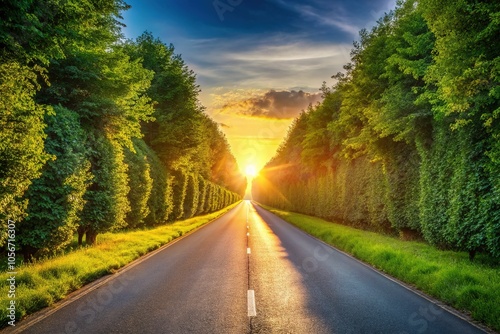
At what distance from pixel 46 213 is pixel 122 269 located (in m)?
2.96

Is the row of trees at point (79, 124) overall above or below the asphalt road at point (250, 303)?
above

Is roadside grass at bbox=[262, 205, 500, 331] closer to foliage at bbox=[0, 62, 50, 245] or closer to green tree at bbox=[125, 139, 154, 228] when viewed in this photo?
foliage at bbox=[0, 62, 50, 245]

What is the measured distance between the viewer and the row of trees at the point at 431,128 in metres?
8.91

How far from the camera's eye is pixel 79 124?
13.4 meters

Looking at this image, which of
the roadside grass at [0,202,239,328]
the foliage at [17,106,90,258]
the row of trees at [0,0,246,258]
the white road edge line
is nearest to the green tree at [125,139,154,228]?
the row of trees at [0,0,246,258]

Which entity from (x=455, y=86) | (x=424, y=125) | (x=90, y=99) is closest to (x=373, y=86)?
(x=424, y=125)

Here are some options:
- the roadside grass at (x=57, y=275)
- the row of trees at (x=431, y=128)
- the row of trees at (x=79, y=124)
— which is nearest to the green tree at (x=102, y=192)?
the row of trees at (x=79, y=124)

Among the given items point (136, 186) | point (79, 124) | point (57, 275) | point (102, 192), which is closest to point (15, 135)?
point (57, 275)

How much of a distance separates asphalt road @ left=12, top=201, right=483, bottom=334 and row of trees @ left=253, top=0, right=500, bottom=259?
4.43 metres

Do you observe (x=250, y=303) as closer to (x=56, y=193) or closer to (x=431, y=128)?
(x=56, y=193)

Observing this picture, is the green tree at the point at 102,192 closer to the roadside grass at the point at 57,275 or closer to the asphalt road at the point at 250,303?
the roadside grass at the point at 57,275

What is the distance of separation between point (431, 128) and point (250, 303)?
13.1 metres

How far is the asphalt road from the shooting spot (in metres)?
5.96

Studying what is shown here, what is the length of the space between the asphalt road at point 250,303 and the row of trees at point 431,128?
4427 mm
